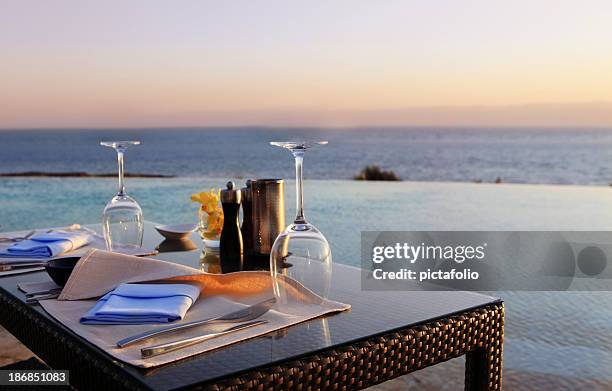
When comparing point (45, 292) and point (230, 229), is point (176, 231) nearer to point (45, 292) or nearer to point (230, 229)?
point (230, 229)

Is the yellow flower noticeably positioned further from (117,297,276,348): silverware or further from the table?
(117,297,276,348): silverware

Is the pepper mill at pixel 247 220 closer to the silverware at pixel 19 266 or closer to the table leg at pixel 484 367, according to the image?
→ the silverware at pixel 19 266

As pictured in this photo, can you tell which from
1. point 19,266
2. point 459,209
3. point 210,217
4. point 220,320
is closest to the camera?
point 220,320

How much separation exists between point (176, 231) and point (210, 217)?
0.73 ft

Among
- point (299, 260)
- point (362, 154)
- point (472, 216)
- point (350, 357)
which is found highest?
point (299, 260)

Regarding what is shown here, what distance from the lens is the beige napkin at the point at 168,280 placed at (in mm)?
907

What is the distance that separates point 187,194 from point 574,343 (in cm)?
432

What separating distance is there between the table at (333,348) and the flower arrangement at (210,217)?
1.69ft

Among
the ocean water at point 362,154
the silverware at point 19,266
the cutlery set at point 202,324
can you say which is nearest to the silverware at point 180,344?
the cutlery set at point 202,324

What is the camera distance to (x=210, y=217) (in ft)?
5.86

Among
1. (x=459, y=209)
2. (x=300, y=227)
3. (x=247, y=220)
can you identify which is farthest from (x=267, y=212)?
(x=459, y=209)

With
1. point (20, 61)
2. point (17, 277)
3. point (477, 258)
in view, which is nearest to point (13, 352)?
point (17, 277)

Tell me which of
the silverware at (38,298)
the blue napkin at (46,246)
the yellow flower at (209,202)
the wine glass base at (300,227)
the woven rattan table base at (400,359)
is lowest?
the woven rattan table base at (400,359)

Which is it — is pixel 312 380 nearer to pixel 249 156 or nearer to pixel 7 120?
pixel 7 120
